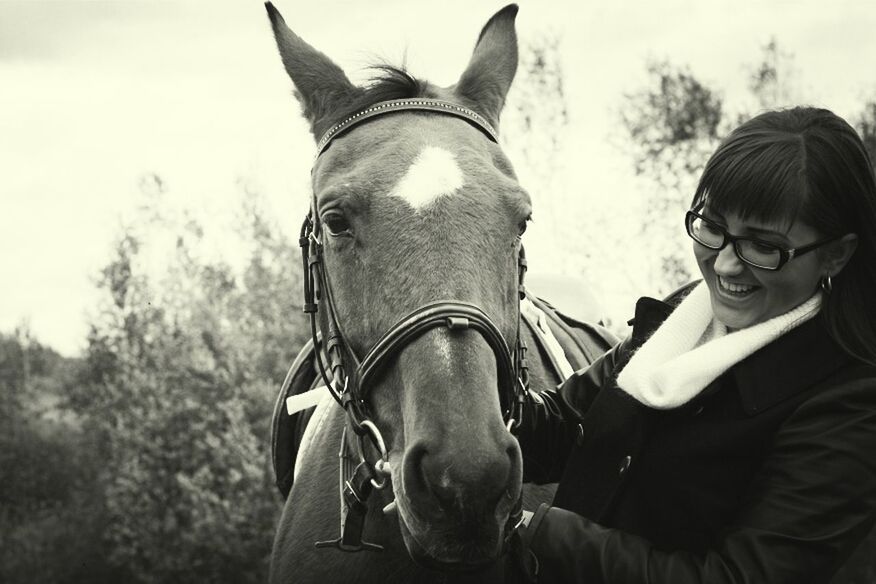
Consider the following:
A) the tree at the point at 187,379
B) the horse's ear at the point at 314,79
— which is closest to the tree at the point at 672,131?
the tree at the point at 187,379

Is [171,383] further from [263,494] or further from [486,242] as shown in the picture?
[486,242]

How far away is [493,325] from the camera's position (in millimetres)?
2373

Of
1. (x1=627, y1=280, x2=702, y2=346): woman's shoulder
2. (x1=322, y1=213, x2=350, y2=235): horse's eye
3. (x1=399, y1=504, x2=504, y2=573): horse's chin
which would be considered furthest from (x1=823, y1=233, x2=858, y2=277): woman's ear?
A: (x1=322, y1=213, x2=350, y2=235): horse's eye

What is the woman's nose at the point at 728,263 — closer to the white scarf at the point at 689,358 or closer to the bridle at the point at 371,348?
the white scarf at the point at 689,358

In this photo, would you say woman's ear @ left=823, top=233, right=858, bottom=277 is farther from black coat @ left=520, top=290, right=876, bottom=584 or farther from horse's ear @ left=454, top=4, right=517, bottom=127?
horse's ear @ left=454, top=4, right=517, bottom=127

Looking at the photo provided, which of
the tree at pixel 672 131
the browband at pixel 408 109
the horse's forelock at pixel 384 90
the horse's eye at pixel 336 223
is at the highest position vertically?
the tree at pixel 672 131

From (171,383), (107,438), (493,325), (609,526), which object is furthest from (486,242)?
(107,438)

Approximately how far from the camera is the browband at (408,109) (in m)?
2.97

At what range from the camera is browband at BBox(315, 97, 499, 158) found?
297 cm

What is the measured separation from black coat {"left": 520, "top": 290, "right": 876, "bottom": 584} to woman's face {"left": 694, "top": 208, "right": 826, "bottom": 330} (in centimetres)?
9

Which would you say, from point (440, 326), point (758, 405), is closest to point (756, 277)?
point (758, 405)

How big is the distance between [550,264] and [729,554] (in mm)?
11441

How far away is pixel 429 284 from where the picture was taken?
93.7 inches

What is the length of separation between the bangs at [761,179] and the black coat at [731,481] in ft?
1.13
